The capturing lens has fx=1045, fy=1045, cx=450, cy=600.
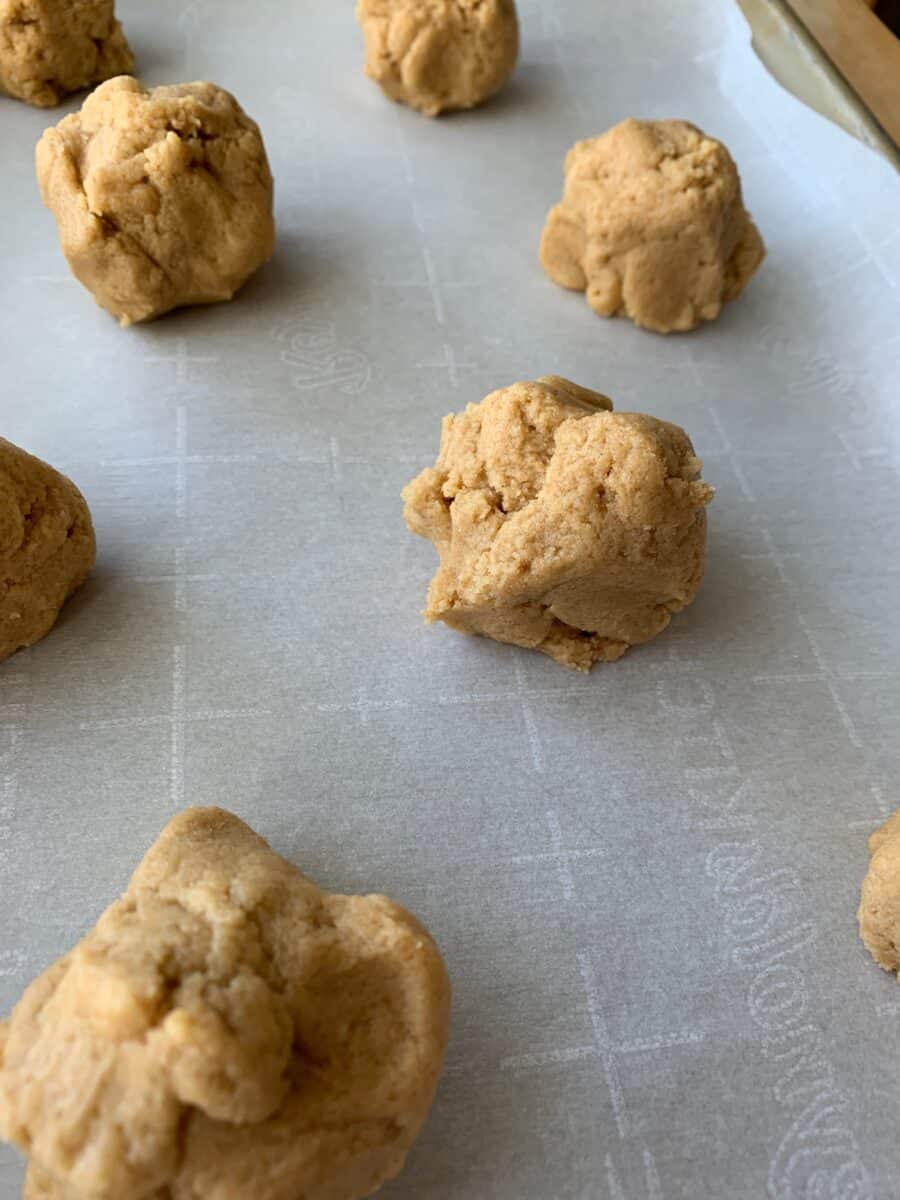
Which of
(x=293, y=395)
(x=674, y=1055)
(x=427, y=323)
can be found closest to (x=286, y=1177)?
(x=674, y=1055)

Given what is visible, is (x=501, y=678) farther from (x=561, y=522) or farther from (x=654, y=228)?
(x=654, y=228)

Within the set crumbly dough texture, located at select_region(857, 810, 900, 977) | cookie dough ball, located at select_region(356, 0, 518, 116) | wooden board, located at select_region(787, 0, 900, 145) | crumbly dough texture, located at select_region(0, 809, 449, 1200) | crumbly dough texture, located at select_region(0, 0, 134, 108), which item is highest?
crumbly dough texture, located at select_region(0, 0, 134, 108)

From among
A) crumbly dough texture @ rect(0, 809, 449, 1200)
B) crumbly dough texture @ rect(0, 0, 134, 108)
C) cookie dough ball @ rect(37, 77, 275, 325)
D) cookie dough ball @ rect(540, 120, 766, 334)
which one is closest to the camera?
crumbly dough texture @ rect(0, 809, 449, 1200)

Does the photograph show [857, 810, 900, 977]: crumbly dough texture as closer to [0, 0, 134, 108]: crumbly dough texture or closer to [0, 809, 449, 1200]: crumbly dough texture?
[0, 809, 449, 1200]: crumbly dough texture

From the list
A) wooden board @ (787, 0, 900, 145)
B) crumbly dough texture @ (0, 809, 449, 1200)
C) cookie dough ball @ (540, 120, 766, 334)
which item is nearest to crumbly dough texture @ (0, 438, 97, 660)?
crumbly dough texture @ (0, 809, 449, 1200)

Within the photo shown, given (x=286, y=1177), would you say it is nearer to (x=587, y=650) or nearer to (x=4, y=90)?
(x=587, y=650)

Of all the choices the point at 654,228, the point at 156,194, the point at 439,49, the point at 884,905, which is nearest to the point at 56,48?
the point at 156,194

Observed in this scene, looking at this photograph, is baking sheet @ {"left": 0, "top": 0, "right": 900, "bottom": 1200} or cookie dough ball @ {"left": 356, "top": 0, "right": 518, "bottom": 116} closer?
baking sheet @ {"left": 0, "top": 0, "right": 900, "bottom": 1200}
